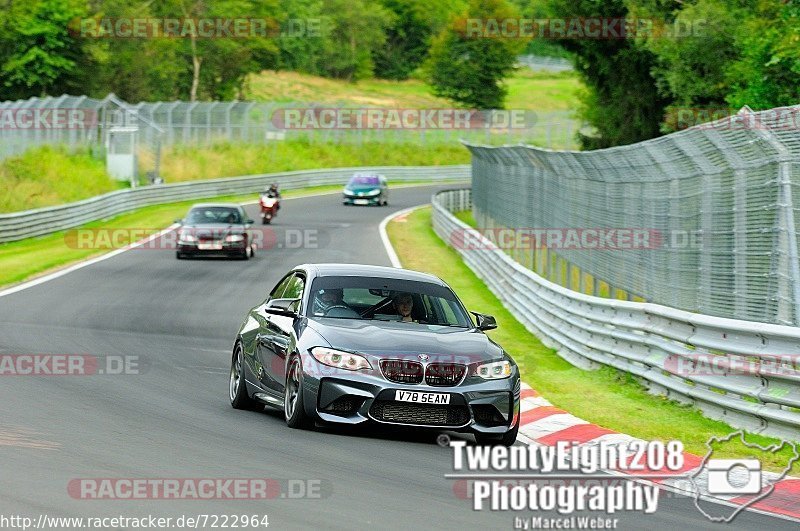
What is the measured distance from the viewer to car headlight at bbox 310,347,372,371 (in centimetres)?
1151

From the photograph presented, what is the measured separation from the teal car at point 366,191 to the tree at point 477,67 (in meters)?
58.8

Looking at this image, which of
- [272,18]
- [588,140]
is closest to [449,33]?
[272,18]

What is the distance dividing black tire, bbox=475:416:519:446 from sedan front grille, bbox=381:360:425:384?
68cm

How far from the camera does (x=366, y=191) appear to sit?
61.9 meters

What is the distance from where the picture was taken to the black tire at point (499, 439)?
11703mm

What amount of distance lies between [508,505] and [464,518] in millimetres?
551

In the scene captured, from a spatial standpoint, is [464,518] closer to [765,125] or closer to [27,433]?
[27,433]

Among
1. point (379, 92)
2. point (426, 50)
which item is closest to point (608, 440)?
point (379, 92)

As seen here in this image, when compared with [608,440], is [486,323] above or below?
above

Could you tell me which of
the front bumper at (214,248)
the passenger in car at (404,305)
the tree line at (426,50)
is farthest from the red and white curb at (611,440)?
the front bumper at (214,248)

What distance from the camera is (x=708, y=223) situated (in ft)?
48.8

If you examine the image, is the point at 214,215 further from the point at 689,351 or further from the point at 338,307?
the point at 338,307

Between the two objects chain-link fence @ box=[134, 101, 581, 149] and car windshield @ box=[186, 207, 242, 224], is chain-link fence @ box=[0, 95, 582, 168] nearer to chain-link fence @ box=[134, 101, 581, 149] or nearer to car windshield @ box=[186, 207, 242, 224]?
chain-link fence @ box=[134, 101, 581, 149]

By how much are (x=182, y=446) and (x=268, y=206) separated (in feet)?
126
